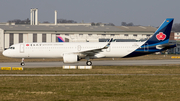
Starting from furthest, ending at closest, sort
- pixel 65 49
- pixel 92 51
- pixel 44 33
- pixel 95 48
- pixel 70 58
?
pixel 44 33 < pixel 65 49 < pixel 95 48 < pixel 92 51 < pixel 70 58

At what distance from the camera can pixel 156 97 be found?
55.2 feet

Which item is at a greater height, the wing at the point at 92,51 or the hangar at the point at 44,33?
the hangar at the point at 44,33

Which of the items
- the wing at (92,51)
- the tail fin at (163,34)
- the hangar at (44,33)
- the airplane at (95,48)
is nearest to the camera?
the wing at (92,51)

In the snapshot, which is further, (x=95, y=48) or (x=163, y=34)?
(x=163, y=34)

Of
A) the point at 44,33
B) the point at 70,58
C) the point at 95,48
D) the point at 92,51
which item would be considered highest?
the point at 44,33

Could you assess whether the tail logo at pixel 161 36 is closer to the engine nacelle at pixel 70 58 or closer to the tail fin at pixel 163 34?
the tail fin at pixel 163 34

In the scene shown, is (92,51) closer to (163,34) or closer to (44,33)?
(163,34)

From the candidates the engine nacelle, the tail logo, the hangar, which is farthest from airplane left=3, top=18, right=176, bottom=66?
the hangar

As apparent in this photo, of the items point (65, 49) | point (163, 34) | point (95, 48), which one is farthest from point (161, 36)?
point (65, 49)

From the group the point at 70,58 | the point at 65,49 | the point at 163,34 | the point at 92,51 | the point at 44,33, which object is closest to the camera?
the point at 70,58

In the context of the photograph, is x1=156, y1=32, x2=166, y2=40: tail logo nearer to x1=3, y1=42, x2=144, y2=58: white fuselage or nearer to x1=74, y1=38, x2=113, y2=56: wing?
x1=3, y1=42, x2=144, y2=58: white fuselage

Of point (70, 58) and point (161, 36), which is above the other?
point (161, 36)

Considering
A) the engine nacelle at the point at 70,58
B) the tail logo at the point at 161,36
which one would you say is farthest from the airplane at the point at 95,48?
the engine nacelle at the point at 70,58

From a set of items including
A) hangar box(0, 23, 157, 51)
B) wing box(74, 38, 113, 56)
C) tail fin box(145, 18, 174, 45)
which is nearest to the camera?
wing box(74, 38, 113, 56)
